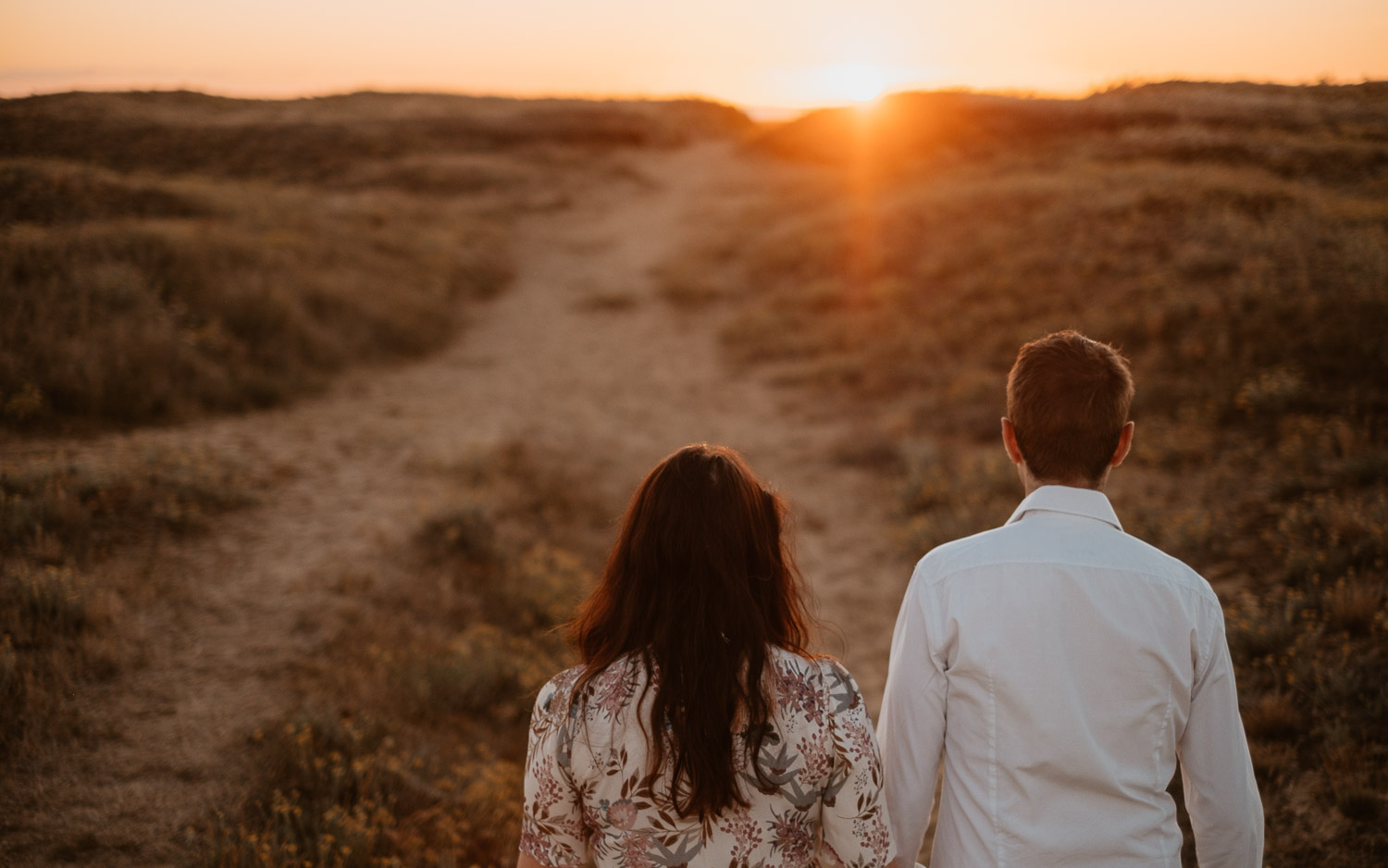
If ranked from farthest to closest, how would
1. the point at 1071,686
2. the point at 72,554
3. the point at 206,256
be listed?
the point at 206,256, the point at 72,554, the point at 1071,686

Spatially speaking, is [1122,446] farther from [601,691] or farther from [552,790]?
[552,790]

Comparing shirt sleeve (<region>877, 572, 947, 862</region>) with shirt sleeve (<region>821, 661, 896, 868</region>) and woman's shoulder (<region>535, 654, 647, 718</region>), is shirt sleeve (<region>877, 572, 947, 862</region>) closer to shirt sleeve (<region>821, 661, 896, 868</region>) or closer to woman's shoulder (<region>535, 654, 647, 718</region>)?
shirt sleeve (<region>821, 661, 896, 868</region>)

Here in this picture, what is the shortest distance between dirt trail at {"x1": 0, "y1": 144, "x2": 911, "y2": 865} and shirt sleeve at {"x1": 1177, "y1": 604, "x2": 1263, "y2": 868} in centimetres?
278

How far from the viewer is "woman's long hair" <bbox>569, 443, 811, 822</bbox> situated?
5.53 feet

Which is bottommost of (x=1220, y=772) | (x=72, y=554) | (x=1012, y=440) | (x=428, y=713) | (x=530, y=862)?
(x=428, y=713)

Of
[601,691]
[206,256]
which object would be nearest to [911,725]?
[601,691]

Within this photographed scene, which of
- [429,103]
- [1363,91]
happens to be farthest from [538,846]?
[429,103]

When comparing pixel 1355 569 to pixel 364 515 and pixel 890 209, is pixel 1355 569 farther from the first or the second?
pixel 890 209

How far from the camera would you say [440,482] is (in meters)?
7.83

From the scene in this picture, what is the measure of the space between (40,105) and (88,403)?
9.34 metres

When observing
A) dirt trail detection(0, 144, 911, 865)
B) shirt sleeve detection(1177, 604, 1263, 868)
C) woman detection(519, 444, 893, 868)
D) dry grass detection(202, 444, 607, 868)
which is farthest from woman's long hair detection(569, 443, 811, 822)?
dirt trail detection(0, 144, 911, 865)

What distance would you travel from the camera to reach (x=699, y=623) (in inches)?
67.0

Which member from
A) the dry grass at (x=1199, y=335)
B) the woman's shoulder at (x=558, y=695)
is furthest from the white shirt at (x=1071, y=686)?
the dry grass at (x=1199, y=335)

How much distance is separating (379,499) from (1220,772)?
6.90 m
